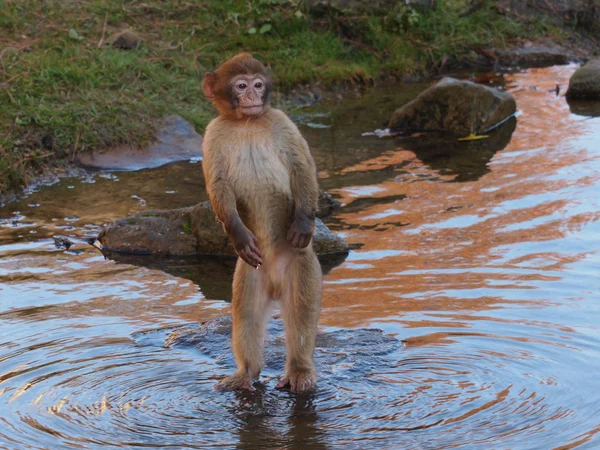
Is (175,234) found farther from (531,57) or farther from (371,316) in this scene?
(531,57)

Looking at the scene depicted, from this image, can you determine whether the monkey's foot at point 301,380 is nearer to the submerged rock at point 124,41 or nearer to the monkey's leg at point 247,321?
the monkey's leg at point 247,321

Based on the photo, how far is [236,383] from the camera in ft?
16.6

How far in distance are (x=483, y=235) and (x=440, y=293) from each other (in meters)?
1.35

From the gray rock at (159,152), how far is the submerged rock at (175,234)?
7.60 feet

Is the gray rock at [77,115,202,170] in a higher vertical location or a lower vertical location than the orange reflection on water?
higher

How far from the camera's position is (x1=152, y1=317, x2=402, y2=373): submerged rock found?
538 centimetres

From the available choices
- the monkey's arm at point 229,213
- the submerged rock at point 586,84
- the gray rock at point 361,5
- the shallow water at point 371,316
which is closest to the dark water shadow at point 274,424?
the shallow water at point 371,316

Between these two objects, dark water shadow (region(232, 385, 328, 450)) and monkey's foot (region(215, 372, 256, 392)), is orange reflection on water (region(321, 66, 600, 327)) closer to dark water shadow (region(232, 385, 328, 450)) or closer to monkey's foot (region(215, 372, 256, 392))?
monkey's foot (region(215, 372, 256, 392))

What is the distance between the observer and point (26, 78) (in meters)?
10.6

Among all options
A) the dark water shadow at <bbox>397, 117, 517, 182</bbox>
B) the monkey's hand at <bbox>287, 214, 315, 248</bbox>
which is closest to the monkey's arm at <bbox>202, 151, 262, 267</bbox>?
the monkey's hand at <bbox>287, 214, 315, 248</bbox>

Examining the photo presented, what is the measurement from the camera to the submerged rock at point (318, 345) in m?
5.38

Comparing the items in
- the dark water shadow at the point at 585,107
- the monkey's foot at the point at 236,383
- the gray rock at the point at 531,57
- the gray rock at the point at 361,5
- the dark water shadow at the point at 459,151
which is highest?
the gray rock at the point at 361,5

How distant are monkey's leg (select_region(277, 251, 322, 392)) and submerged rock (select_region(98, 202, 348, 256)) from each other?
2384 mm

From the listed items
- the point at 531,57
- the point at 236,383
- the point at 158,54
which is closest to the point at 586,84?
the point at 531,57
